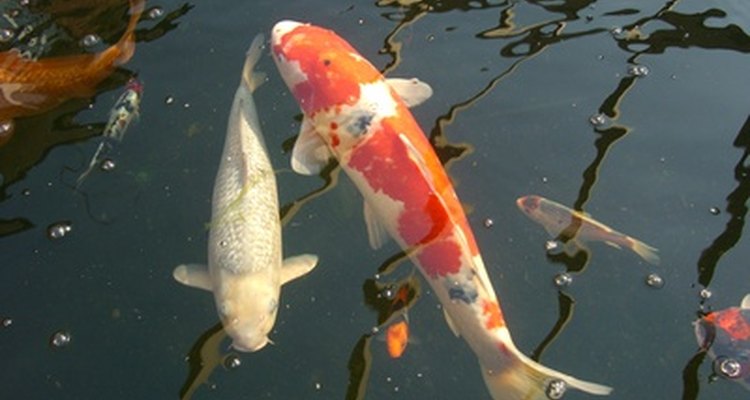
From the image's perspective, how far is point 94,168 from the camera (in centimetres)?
405

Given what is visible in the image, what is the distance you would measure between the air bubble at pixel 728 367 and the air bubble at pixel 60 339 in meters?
2.89

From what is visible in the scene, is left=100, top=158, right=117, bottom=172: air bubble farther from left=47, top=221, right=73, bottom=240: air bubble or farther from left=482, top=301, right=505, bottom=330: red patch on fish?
left=482, top=301, right=505, bottom=330: red patch on fish

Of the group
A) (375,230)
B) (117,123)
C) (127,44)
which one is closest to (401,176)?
(375,230)

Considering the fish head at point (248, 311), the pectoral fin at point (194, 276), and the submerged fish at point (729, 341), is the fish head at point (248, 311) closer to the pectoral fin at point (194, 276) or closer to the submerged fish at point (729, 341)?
the pectoral fin at point (194, 276)

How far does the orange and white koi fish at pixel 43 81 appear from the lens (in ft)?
13.8

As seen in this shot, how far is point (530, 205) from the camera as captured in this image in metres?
3.77

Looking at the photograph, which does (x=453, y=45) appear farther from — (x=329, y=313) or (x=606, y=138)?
(x=329, y=313)

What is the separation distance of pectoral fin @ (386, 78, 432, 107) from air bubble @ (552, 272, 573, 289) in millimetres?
1240

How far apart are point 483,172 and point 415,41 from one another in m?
1.18

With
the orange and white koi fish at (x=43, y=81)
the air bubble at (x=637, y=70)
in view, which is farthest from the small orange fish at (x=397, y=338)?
the orange and white koi fish at (x=43, y=81)

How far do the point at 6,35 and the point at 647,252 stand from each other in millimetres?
4058

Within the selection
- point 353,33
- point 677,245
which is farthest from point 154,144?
point 677,245

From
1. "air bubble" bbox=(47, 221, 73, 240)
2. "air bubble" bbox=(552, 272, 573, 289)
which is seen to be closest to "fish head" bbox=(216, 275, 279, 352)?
"air bubble" bbox=(47, 221, 73, 240)

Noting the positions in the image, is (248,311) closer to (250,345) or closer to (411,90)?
(250,345)
